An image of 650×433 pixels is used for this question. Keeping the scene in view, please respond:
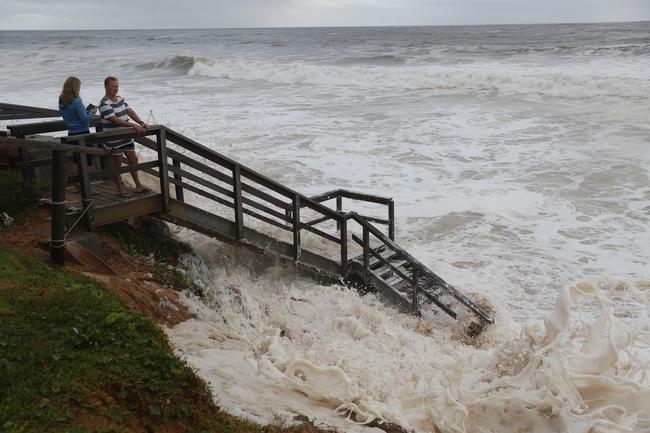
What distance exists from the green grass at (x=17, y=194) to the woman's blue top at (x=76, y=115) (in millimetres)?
843

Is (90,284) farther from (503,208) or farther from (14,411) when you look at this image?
(503,208)

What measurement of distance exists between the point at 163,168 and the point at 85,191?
101cm

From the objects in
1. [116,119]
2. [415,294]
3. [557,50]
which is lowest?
[415,294]

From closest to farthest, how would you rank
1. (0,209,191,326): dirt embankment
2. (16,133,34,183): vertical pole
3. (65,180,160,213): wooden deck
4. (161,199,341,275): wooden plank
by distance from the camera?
(0,209,191,326): dirt embankment < (65,180,160,213): wooden deck < (16,133,34,183): vertical pole < (161,199,341,275): wooden plank

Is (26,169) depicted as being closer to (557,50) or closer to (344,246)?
(344,246)

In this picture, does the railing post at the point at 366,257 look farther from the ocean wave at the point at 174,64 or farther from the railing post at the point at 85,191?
the ocean wave at the point at 174,64

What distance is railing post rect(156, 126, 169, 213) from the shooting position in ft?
24.3

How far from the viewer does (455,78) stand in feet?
125

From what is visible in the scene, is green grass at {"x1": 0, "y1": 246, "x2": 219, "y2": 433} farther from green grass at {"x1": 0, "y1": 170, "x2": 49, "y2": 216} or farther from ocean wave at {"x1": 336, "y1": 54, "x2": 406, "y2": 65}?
ocean wave at {"x1": 336, "y1": 54, "x2": 406, "y2": 65}

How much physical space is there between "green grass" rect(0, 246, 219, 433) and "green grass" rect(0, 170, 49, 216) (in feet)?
7.78

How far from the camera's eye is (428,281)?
9805 mm

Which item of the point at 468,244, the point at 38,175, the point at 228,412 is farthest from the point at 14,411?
the point at 468,244

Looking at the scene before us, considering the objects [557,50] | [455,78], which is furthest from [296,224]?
[557,50]

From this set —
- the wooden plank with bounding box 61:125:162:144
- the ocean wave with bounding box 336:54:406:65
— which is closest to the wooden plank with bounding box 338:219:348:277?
the wooden plank with bounding box 61:125:162:144
